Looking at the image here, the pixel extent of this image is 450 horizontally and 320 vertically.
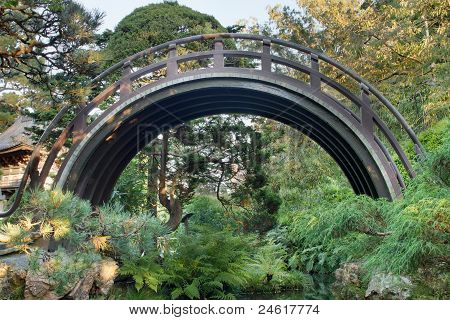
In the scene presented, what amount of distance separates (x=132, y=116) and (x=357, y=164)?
14.5 feet

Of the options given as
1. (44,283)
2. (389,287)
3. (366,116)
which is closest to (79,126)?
(44,283)

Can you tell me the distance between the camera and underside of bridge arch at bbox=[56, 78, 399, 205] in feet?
30.8

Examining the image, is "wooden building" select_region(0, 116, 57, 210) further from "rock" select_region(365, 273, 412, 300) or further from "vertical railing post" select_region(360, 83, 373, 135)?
"rock" select_region(365, 273, 412, 300)

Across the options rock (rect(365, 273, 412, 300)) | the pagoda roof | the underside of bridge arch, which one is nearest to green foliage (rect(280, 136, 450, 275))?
rock (rect(365, 273, 412, 300))

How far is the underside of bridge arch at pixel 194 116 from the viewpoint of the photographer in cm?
938

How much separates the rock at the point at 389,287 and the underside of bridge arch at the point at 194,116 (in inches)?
102

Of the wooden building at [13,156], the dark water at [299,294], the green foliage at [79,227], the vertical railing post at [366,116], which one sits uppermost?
the wooden building at [13,156]

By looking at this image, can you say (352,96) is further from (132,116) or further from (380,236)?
(132,116)

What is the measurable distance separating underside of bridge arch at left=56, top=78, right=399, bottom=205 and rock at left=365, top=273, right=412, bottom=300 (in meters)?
2.58

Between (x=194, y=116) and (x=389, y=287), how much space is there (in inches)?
256

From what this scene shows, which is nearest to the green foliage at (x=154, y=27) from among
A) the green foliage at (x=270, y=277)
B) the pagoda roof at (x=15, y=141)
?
the pagoda roof at (x=15, y=141)

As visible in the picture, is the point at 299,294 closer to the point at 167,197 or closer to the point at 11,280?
the point at 167,197

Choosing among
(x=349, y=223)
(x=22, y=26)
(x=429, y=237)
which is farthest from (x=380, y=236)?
(x=22, y=26)

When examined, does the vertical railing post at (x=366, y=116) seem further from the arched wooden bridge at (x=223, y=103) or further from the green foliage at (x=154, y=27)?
the green foliage at (x=154, y=27)
